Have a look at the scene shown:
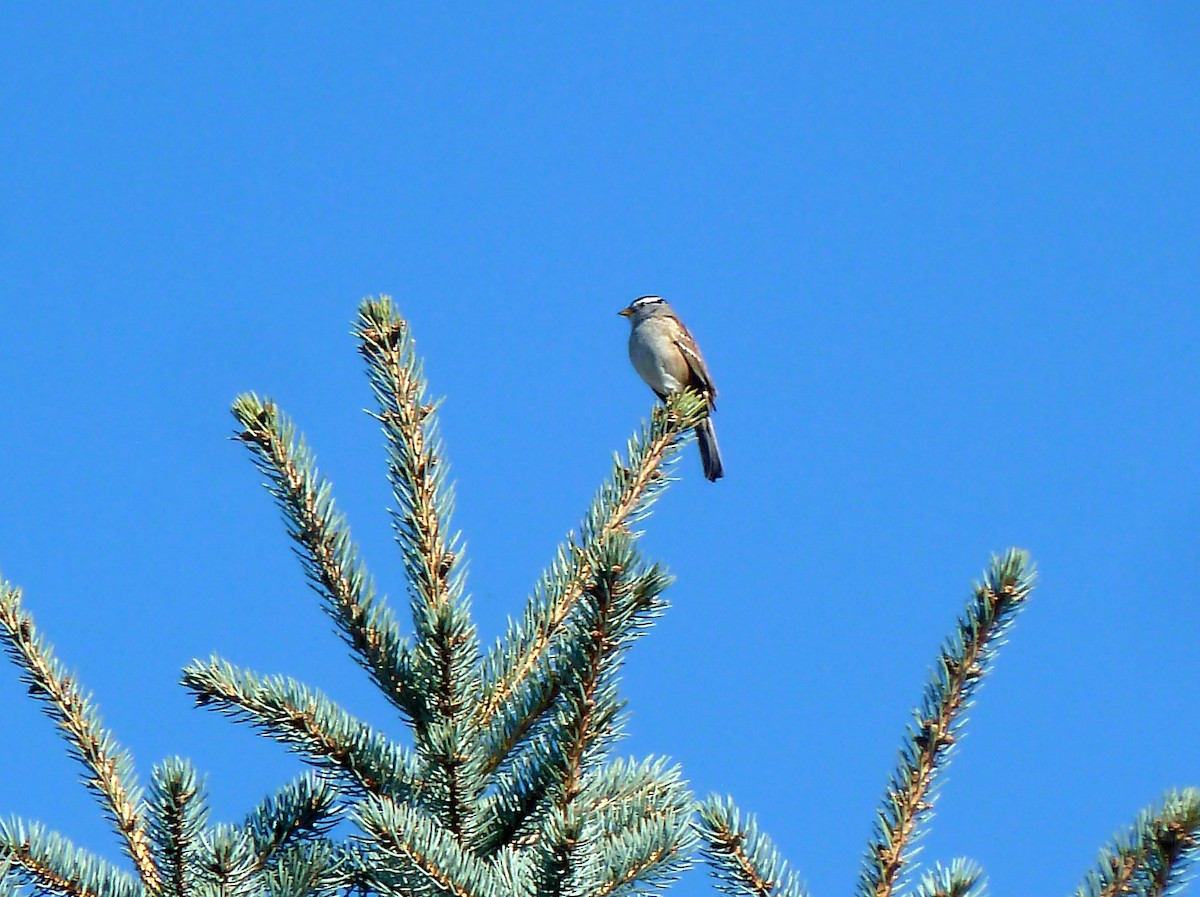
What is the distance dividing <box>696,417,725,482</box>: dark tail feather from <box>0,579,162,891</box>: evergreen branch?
6.46 metres

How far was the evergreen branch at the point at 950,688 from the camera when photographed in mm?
2463

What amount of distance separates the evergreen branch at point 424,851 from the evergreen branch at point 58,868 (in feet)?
1.81

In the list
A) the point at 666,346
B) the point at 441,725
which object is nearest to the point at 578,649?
the point at 441,725

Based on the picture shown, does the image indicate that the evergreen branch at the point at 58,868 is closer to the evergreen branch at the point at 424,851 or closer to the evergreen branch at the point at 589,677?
the evergreen branch at the point at 424,851

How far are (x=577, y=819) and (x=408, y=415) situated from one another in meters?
1.08

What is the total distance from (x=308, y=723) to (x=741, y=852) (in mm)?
878

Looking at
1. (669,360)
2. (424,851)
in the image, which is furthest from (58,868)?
(669,360)

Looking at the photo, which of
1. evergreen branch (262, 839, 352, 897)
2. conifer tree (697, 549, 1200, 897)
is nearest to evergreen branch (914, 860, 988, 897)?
conifer tree (697, 549, 1200, 897)

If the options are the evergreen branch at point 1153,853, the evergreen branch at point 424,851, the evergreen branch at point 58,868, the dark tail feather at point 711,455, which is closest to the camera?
the evergreen branch at point 1153,853

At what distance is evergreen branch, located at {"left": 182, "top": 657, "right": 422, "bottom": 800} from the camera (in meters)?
2.72

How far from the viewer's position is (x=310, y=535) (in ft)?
9.40

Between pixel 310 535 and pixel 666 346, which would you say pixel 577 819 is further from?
pixel 666 346

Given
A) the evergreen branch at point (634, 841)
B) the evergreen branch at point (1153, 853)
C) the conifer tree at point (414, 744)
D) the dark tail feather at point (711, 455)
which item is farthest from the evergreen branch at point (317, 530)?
the dark tail feather at point (711, 455)

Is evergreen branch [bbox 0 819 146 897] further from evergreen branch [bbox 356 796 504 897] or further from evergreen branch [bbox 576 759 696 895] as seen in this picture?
evergreen branch [bbox 576 759 696 895]
